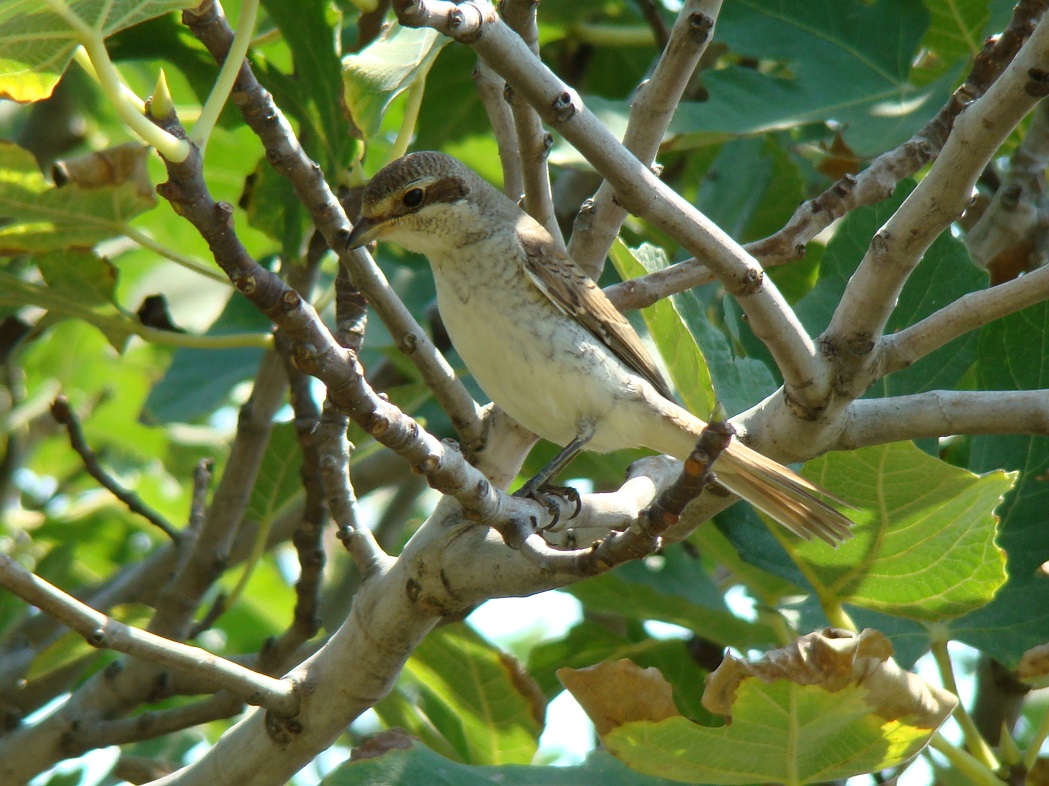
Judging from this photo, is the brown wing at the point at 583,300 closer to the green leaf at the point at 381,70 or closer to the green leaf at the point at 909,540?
the green leaf at the point at 381,70

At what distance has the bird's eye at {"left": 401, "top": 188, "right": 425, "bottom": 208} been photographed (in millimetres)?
3467

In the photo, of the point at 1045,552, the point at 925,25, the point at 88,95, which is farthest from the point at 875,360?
the point at 88,95

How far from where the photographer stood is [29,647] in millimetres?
4121

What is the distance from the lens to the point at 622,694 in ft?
7.97

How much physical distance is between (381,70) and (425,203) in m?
1.05

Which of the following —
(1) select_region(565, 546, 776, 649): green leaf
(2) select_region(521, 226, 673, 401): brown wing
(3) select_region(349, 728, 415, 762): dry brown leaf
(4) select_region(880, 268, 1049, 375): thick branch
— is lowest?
(3) select_region(349, 728, 415, 762): dry brown leaf

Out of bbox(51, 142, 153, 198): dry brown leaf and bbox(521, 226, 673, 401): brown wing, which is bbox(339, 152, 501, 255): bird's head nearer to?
bbox(521, 226, 673, 401): brown wing

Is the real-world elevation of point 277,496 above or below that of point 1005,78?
above

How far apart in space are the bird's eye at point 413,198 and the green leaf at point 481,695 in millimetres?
1244

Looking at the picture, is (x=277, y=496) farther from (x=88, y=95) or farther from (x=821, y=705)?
(x=88, y=95)

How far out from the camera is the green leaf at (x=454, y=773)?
2.62 metres

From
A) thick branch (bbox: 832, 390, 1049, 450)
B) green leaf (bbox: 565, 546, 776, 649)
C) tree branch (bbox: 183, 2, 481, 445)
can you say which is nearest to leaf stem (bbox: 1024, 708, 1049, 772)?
green leaf (bbox: 565, 546, 776, 649)

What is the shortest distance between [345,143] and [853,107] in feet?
5.46

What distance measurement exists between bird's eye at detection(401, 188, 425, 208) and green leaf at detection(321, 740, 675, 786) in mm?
1563
